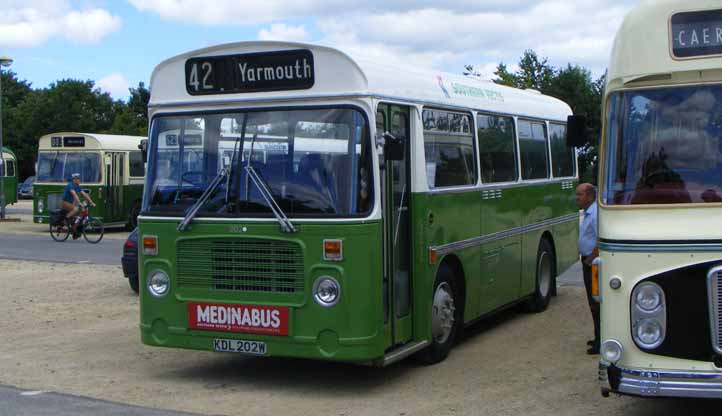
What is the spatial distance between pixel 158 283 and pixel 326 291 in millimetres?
1762

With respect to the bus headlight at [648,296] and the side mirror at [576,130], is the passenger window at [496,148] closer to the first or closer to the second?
the side mirror at [576,130]

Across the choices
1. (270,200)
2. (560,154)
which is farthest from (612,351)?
(560,154)

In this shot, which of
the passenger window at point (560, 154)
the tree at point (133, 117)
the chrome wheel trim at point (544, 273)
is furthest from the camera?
the tree at point (133, 117)

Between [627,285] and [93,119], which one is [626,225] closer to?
[627,285]

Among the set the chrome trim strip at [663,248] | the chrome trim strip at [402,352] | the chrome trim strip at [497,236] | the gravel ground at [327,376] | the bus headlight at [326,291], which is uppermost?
the chrome trim strip at [663,248]

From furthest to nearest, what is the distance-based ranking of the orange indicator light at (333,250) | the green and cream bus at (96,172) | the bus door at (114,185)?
1. the bus door at (114,185)
2. the green and cream bus at (96,172)
3. the orange indicator light at (333,250)

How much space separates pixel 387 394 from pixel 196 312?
1.91m

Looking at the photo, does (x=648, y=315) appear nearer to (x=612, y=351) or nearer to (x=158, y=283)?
(x=612, y=351)

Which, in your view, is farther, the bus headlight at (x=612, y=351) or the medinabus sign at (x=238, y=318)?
the medinabus sign at (x=238, y=318)

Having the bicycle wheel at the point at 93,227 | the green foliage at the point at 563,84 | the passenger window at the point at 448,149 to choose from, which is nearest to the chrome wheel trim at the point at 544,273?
the passenger window at the point at 448,149

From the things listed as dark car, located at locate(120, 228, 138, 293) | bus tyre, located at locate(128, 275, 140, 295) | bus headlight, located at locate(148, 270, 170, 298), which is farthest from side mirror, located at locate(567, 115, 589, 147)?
bus tyre, located at locate(128, 275, 140, 295)

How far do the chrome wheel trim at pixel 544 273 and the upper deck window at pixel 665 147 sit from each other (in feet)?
21.7

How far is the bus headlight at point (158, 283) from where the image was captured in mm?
9295

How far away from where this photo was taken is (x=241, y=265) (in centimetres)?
892
